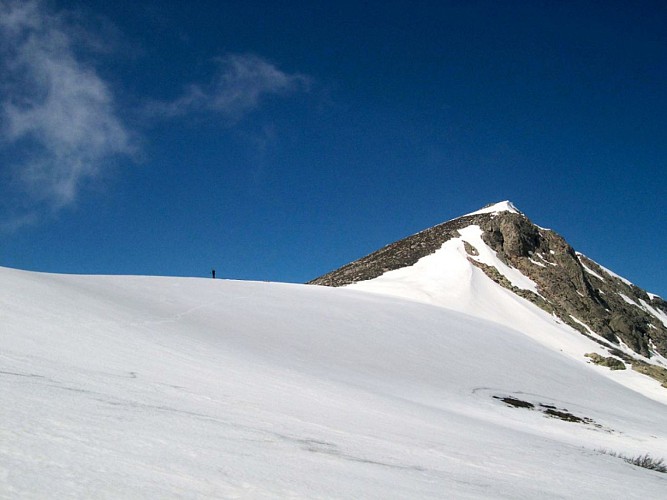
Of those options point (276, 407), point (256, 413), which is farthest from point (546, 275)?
point (256, 413)

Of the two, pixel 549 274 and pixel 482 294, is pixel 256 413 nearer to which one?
pixel 482 294

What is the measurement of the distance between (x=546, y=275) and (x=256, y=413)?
49.9m

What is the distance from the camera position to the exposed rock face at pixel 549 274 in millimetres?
44000

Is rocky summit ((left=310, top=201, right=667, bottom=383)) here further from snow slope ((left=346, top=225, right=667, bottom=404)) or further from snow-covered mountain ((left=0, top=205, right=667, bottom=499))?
snow-covered mountain ((left=0, top=205, right=667, bottom=499))

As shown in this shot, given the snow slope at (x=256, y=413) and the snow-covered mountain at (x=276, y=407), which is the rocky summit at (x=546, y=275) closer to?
the snow-covered mountain at (x=276, y=407)

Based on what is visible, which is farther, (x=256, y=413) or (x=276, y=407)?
(x=276, y=407)

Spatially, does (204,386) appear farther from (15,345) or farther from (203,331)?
(203,331)

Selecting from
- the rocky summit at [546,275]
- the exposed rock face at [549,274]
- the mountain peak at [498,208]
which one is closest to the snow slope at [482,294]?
the rocky summit at [546,275]

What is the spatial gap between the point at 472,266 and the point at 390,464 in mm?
42972

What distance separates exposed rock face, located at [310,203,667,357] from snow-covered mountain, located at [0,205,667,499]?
25.3 metres

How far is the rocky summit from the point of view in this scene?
142ft

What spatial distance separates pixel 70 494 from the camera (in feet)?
6.74

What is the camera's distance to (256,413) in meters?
5.06

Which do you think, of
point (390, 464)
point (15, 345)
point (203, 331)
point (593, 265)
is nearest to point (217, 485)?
point (390, 464)
